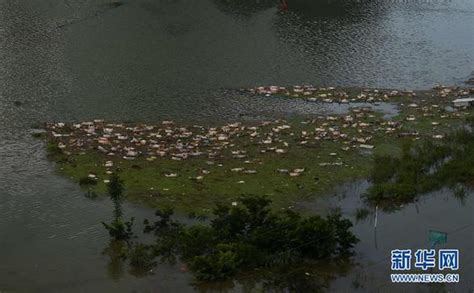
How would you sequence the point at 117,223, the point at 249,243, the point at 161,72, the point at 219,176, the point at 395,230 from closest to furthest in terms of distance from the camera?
1. the point at 249,243
2. the point at 117,223
3. the point at 395,230
4. the point at 219,176
5. the point at 161,72

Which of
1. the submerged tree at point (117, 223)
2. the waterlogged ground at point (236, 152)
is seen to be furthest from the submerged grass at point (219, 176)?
the submerged tree at point (117, 223)

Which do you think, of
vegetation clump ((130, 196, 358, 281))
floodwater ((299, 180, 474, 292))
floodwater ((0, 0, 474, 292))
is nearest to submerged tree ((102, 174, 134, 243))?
floodwater ((0, 0, 474, 292))

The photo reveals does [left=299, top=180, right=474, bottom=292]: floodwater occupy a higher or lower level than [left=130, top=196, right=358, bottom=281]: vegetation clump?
lower

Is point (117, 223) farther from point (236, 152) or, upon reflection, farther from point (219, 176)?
point (236, 152)

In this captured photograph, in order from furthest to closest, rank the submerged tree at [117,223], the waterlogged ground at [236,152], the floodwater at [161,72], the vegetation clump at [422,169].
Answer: the waterlogged ground at [236,152]
the vegetation clump at [422,169]
the floodwater at [161,72]
the submerged tree at [117,223]

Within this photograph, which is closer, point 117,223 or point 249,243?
point 249,243

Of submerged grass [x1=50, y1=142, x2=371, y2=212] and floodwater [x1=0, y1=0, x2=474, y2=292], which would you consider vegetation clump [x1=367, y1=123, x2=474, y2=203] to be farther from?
floodwater [x1=0, y1=0, x2=474, y2=292]

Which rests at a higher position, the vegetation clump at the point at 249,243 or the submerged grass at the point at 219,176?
the submerged grass at the point at 219,176

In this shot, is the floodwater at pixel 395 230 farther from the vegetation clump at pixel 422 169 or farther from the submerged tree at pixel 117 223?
the submerged tree at pixel 117 223

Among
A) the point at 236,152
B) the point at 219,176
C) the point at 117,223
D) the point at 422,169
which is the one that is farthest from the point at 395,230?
the point at 117,223
